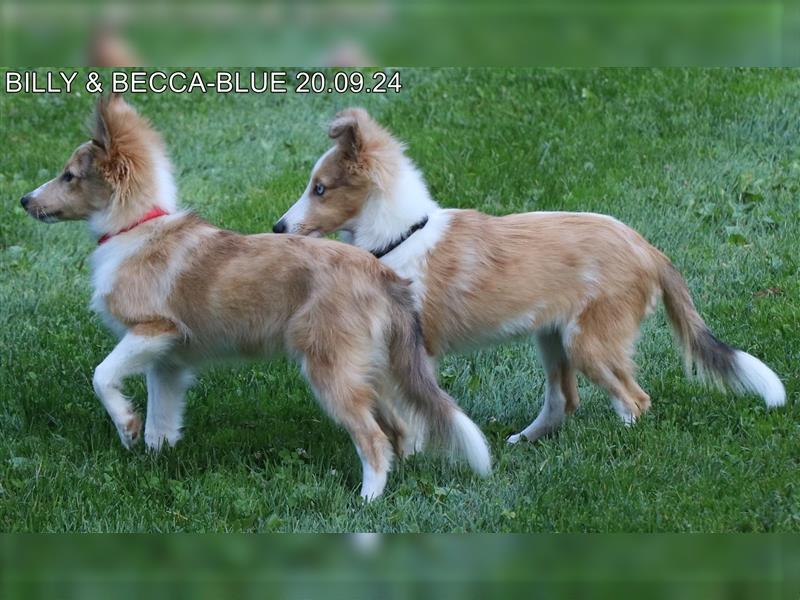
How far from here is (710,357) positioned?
19.7ft

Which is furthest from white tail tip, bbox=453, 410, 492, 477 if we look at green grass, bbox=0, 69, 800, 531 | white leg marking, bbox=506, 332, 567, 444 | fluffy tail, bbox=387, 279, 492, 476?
white leg marking, bbox=506, 332, 567, 444

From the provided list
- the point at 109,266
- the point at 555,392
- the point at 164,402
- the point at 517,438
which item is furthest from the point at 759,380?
the point at 109,266

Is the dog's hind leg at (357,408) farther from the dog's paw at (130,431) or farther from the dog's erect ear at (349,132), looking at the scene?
the dog's erect ear at (349,132)

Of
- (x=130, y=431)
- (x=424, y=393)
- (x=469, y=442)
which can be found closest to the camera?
(x=469, y=442)

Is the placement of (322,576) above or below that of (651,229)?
above

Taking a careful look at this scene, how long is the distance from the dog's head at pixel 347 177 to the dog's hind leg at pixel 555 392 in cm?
122

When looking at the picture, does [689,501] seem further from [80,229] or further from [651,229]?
[80,229]

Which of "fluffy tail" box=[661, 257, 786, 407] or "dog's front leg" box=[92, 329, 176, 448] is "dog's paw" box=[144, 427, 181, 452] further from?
"fluffy tail" box=[661, 257, 786, 407]

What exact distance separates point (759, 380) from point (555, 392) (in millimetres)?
1076
